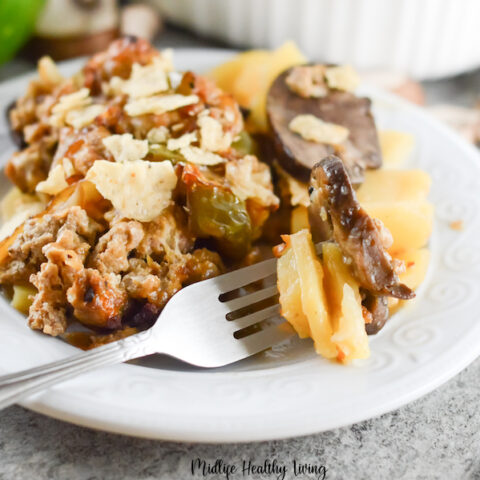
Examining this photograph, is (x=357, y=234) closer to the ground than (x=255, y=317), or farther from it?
farther from it

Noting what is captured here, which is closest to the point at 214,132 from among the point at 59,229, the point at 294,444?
the point at 59,229

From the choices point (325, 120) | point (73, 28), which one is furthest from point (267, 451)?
point (73, 28)

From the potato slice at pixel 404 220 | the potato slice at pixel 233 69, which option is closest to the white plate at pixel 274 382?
the potato slice at pixel 404 220

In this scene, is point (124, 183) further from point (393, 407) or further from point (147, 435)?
point (393, 407)

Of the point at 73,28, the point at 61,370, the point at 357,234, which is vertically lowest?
the point at 73,28

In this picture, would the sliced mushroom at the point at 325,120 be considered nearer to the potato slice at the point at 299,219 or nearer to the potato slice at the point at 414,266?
the potato slice at the point at 299,219

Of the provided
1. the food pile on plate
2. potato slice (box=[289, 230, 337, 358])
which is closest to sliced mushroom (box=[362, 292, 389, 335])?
the food pile on plate

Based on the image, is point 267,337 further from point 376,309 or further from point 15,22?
point 15,22
